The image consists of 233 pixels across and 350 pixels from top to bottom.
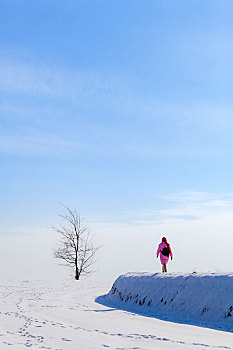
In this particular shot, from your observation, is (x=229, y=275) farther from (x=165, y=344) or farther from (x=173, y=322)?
(x=165, y=344)

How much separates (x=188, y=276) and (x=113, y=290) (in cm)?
450

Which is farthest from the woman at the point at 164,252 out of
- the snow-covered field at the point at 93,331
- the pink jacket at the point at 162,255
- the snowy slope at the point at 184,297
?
the snow-covered field at the point at 93,331

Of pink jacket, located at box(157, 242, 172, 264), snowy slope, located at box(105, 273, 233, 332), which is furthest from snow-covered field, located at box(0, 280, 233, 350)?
pink jacket, located at box(157, 242, 172, 264)

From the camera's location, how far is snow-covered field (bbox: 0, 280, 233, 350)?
26.3 feet

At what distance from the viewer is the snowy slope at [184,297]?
11.2 metres

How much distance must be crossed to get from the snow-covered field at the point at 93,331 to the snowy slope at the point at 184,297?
814 mm

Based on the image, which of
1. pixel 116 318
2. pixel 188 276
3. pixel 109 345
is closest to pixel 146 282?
pixel 188 276

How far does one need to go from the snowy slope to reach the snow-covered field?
2.67ft

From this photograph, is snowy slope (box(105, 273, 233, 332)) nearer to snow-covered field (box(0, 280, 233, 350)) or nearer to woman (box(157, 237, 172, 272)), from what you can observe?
snow-covered field (box(0, 280, 233, 350))

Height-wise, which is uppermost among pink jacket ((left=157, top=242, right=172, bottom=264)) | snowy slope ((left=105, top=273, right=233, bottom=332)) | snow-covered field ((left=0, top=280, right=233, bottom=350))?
pink jacket ((left=157, top=242, right=172, bottom=264))

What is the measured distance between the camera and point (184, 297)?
12555 mm

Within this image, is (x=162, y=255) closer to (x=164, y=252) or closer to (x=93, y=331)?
(x=164, y=252)

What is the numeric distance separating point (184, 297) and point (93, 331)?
3.99 meters

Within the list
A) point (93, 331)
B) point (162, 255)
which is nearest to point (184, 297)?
point (93, 331)
